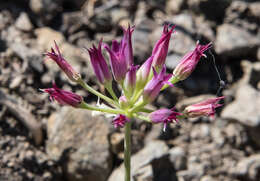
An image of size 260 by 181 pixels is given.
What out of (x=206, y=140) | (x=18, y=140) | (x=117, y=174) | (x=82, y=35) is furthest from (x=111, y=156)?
(x=82, y=35)

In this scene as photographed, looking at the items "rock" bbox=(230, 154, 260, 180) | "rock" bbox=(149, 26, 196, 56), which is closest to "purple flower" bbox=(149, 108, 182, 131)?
"rock" bbox=(230, 154, 260, 180)

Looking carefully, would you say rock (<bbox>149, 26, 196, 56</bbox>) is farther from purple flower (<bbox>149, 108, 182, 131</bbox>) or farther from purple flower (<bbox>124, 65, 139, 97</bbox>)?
purple flower (<bbox>149, 108, 182, 131</bbox>)

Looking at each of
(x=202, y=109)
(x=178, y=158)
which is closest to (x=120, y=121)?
(x=202, y=109)

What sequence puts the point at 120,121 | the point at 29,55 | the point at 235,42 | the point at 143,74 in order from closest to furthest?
the point at 120,121 → the point at 143,74 → the point at 29,55 → the point at 235,42

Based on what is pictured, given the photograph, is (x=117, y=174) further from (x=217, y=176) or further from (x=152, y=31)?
(x=152, y=31)

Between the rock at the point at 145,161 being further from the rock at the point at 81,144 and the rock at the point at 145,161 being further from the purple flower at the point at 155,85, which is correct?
the purple flower at the point at 155,85

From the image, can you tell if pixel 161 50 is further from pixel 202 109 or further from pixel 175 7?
pixel 175 7
